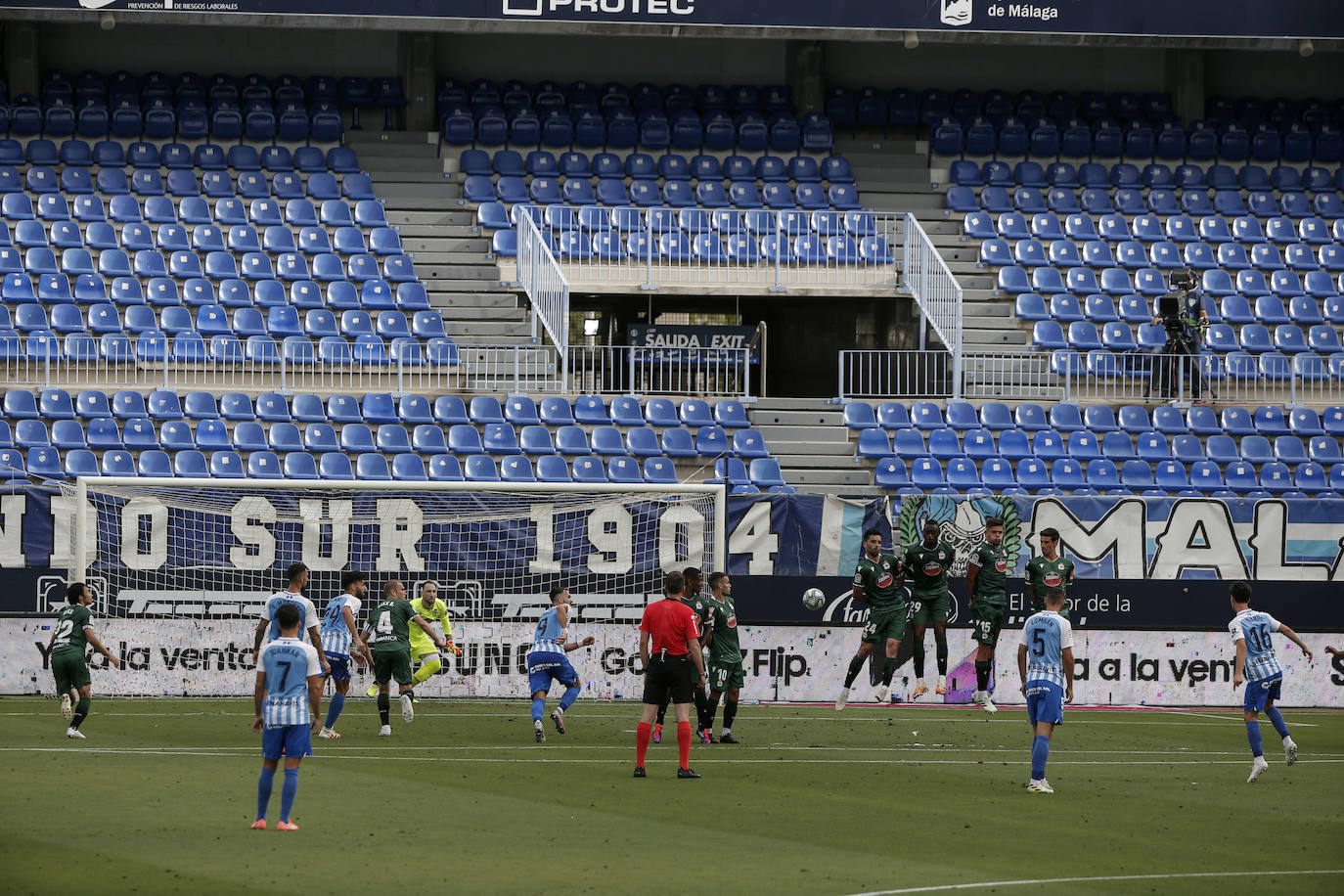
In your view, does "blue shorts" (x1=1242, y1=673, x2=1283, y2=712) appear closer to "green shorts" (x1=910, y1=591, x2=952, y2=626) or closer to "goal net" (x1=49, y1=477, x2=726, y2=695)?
"green shorts" (x1=910, y1=591, x2=952, y2=626)

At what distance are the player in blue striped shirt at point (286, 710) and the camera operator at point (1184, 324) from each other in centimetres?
2110

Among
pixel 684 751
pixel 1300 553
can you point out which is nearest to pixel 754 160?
pixel 1300 553

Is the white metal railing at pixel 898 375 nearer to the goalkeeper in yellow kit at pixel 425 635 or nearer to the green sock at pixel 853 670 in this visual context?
the green sock at pixel 853 670

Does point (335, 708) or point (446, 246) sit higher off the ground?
point (446, 246)

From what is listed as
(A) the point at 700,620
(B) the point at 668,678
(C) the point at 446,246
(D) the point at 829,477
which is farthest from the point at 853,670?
(C) the point at 446,246

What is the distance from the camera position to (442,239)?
32688mm

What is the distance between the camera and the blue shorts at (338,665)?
63.1 feet

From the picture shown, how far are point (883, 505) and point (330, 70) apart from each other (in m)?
16.1

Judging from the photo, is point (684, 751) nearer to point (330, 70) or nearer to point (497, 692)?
point (497, 692)

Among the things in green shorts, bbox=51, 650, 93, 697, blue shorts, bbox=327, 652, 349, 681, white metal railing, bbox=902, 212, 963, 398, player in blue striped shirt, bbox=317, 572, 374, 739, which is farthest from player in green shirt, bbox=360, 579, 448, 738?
white metal railing, bbox=902, 212, 963, 398

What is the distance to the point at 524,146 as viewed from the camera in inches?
1359

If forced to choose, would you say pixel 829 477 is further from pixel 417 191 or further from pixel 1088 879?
pixel 1088 879

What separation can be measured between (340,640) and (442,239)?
14635mm

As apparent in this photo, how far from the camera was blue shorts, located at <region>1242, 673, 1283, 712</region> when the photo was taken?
1725 centimetres
